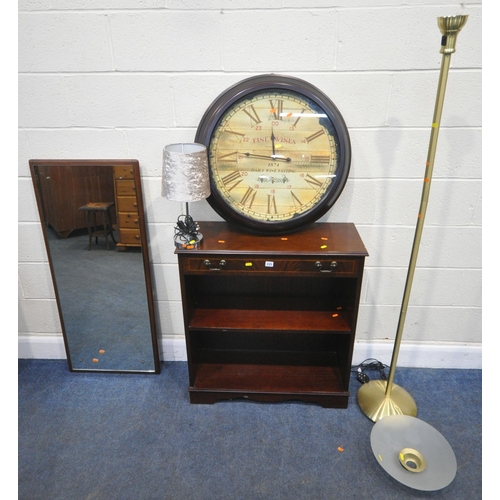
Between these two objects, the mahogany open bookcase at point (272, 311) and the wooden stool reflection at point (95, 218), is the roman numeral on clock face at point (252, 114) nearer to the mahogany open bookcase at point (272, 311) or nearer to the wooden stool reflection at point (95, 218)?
the mahogany open bookcase at point (272, 311)

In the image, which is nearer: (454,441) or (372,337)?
(454,441)

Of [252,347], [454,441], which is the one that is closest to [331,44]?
[252,347]

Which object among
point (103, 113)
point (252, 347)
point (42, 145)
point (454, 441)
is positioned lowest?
point (454, 441)

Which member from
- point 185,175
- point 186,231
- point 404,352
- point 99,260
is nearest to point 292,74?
point 185,175

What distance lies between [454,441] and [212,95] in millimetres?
1889

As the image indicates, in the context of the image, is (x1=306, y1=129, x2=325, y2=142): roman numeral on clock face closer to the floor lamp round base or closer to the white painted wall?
the white painted wall

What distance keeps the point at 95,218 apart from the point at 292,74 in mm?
1121

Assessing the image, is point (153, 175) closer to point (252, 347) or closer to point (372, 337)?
point (252, 347)

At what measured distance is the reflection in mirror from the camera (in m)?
1.94

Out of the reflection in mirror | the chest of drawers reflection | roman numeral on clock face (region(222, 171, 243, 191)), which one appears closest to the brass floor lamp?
roman numeral on clock face (region(222, 171, 243, 191))

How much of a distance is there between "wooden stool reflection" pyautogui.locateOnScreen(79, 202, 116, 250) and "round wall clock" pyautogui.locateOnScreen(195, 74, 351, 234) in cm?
54

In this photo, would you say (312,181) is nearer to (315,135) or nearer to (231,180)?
(315,135)

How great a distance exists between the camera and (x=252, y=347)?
7.41 feet

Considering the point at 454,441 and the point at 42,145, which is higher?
the point at 42,145
